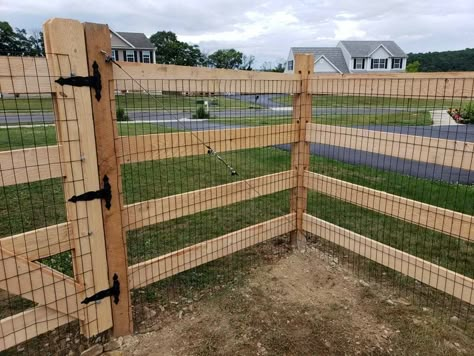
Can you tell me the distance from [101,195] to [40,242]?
18.9 inches

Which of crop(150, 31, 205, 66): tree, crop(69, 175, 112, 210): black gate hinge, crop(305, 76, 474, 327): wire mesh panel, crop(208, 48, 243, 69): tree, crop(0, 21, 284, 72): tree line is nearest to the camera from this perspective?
crop(69, 175, 112, 210): black gate hinge

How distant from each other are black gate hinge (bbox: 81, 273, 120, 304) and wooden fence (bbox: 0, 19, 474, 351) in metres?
0.04

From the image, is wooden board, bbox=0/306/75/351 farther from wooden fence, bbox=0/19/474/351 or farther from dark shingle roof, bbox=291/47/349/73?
dark shingle roof, bbox=291/47/349/73

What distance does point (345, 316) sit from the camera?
3.23 meters

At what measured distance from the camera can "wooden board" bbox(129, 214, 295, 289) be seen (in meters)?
3.11

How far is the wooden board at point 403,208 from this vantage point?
296 cm

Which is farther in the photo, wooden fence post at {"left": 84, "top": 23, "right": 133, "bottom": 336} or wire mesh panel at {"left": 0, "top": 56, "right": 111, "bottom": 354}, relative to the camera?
wooden fence post at {"left": 84, "top": 23, "right": 133, "bottom": 336}

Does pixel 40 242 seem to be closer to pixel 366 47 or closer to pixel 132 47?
pixel 132 47

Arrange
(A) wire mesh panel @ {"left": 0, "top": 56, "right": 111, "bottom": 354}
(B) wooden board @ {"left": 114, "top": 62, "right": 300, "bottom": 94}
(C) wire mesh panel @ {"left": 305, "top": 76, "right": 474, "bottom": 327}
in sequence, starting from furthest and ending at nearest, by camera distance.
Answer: (C) wire mesh panel @ {"left": 305, "top": 76, "right": 474, "bottom": 327}, (B) wooden board @ {"left": 114, "top": 62, "right": 300, "bottom": 94}, (A) wire mesh panel @ {"left": 0, "top": 56, "right": 111, "bottom": 354}

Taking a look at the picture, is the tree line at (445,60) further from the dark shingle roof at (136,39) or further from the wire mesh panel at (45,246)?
the wire mesh panel at (45,246)

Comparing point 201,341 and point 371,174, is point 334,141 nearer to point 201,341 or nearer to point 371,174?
point 201,341

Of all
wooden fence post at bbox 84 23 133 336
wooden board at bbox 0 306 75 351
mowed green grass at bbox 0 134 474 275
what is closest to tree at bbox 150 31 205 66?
mowed green grass at bbox 0 134 474 275

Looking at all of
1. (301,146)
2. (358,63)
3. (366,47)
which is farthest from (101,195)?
(366,47)

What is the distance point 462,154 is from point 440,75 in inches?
24.5
